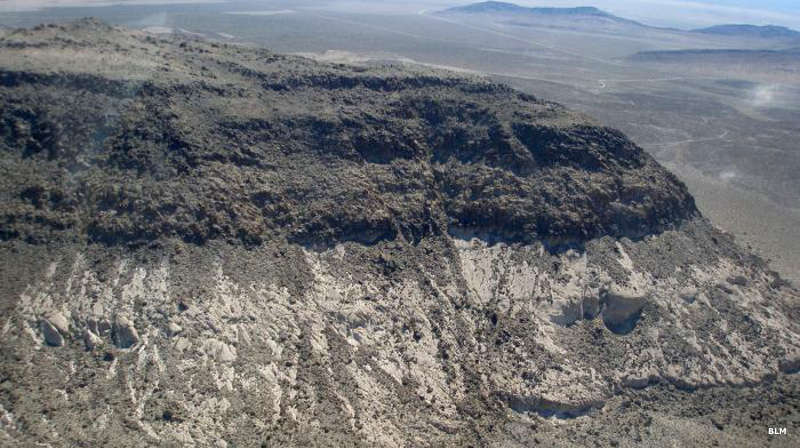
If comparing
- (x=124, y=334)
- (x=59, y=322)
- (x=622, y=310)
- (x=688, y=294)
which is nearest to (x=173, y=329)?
(x=124, y=334)

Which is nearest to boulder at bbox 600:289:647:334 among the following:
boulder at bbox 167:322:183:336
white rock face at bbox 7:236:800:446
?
white rock face at bbox 7:236:800:446

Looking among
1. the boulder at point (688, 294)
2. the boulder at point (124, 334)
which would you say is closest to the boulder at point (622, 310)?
the boulder at point (688, 294)

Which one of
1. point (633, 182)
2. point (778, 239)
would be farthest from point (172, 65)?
point (778, 239)

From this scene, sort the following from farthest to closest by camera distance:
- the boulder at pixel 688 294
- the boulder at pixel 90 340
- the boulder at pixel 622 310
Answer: the boulder at pixel 688 294 < the boulder at pixel 622 310 < the boulder at pixel 90 340

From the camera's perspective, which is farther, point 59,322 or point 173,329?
point 173,329

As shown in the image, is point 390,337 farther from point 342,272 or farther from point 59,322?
point 59,322

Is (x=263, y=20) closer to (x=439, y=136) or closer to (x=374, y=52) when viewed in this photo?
(x=374, y=52)

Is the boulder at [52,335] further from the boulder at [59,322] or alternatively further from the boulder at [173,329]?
the boulder at [173,329]

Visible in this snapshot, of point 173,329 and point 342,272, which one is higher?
point 342,272

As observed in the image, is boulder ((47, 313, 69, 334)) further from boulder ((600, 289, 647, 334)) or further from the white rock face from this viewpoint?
boulder ((600, 289, 647, 334))
